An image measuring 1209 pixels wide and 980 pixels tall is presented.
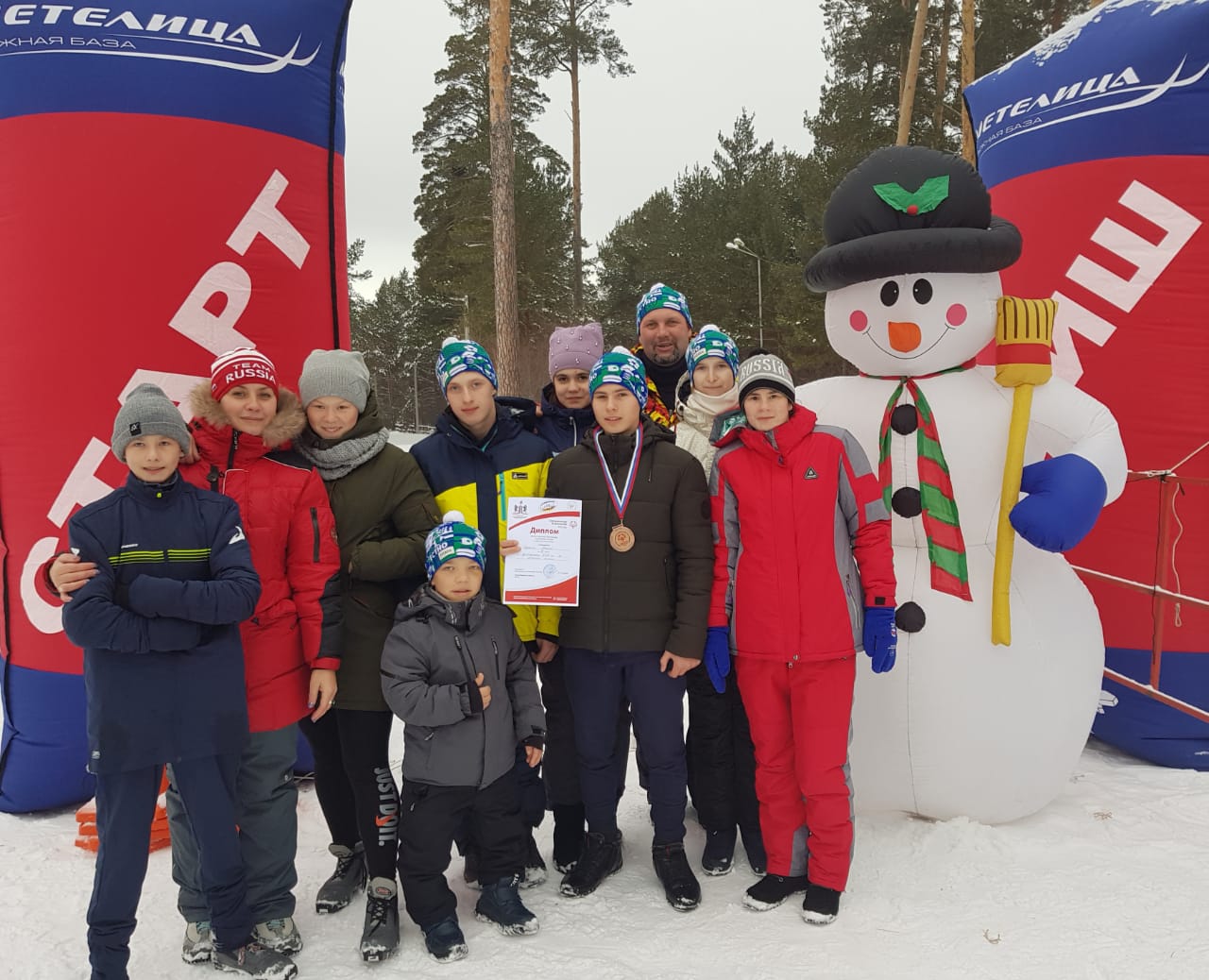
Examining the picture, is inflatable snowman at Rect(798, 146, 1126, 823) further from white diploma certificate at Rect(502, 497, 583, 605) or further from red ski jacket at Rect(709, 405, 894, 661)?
white diploma certificate at Rect(502, 497, 583, 605)

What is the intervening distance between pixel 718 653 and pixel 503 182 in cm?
778

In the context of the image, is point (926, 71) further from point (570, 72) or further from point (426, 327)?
point (426, 327)

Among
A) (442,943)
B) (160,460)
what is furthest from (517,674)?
(160,460)

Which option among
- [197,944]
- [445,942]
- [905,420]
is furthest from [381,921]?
[905,420]

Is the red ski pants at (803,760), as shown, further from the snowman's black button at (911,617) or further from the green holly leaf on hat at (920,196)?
the green holly leaf on hat at (920,196)

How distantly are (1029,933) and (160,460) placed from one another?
287cm

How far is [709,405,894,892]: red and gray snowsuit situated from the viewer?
268cm

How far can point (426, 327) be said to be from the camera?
24.8 metres

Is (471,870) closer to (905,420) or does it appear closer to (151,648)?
(151,648)

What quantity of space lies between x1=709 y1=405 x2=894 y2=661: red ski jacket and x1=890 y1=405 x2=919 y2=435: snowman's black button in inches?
15.4

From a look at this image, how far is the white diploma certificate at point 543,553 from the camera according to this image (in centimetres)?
269

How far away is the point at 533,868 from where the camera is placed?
2.94 m

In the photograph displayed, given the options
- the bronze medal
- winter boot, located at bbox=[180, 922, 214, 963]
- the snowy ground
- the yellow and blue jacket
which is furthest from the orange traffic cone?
the bronze medal

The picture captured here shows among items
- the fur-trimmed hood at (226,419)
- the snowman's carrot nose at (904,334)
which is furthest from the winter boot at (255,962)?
the snowman's carrot nose at (904,334)
